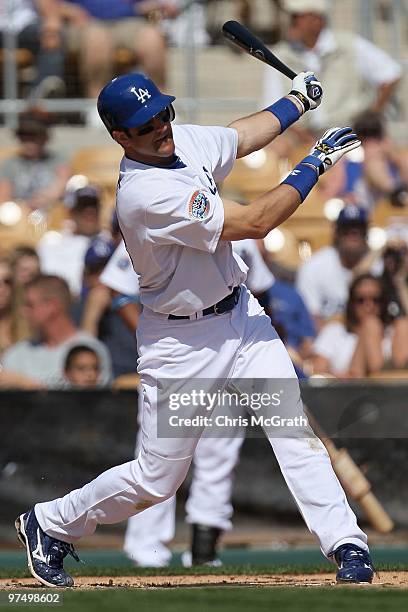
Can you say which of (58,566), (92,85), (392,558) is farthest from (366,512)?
(92,85)

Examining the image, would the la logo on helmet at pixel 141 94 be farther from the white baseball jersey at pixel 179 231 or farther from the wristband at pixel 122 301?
the wristband at pixel 122 301

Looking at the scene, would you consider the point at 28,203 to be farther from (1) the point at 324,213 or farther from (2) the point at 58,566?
(2) the point at 58,566

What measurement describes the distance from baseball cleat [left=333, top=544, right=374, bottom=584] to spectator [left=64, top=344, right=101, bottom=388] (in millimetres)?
3660

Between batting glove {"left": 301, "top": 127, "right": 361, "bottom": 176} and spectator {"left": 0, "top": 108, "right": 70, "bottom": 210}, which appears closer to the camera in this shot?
batting glove {"left": 301, "top": 127, "right": 361, "bottom": 176}

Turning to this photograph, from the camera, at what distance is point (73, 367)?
8.72 metres

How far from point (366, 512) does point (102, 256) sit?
248 centimetres

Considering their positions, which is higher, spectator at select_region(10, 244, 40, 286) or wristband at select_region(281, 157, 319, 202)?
wristband at select_region(281, 157, 319, 202)

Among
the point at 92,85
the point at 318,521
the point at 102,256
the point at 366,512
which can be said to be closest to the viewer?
the point at 318,521

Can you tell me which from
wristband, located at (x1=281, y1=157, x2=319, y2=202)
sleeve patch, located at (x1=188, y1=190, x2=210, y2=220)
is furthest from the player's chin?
wristband, located at (x1=281, y1=157, x2=319, y2=202)

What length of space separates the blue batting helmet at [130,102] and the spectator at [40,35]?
19.4 feet

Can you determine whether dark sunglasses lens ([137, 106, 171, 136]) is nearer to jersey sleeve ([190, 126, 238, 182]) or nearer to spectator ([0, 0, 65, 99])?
jersey sleeve ([190, 126, 238, 182])

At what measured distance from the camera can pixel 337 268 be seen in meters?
9.61

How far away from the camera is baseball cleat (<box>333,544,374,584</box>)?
5254 millimetres

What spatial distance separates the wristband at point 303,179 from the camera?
209 inches
